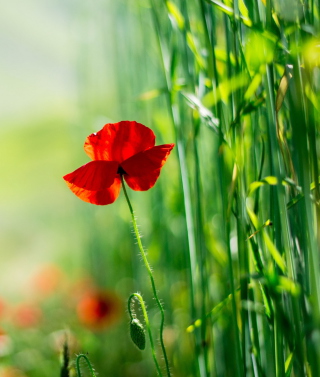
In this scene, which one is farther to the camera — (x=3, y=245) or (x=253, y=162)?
(x=3, y=245)

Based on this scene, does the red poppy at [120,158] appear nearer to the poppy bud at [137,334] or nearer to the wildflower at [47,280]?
the poppy bud at [137,334]

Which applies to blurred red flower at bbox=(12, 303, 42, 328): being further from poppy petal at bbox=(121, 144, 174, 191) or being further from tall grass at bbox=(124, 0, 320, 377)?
poppy petal at bbox=(121, 144, 174, 191)

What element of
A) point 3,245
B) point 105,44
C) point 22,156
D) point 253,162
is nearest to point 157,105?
point 105,44

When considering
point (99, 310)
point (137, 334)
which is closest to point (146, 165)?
point (137, 334)

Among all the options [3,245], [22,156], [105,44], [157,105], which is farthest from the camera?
[22,156]

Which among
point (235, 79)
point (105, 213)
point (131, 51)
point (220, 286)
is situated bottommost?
point (220, 286)

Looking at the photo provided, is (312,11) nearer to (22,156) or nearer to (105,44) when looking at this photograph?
(105,44)

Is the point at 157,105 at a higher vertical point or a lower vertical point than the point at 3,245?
higher

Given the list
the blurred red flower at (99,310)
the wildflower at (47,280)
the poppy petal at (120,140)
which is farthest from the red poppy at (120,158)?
the wildflower at (47,280)
